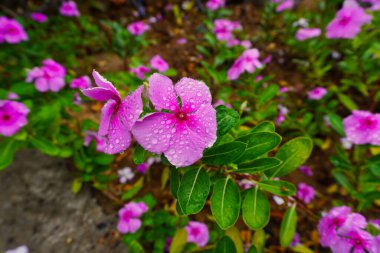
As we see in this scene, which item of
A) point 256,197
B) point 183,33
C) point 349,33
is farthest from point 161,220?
point 183,33

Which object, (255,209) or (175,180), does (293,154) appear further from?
(175,180)

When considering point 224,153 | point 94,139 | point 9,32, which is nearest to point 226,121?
point 224,153

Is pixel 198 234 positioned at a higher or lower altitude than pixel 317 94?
lower

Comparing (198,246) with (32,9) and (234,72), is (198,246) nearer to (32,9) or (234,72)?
(234,72)

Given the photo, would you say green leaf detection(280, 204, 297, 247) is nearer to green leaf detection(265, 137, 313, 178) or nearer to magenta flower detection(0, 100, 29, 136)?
green leaf detection(265, 137, 313, 178)

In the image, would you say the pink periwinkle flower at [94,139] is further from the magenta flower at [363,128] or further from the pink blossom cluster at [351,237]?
the magenta flower at [363,128]

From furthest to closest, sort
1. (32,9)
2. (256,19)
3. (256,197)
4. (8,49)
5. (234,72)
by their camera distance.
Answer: (256,19) → (32,9) → (8,49) → (234,72) → (256,197)
